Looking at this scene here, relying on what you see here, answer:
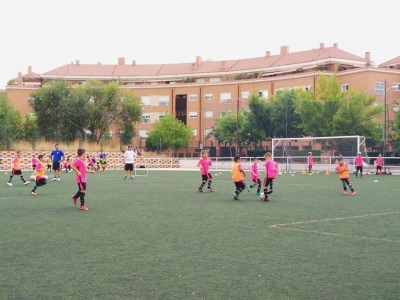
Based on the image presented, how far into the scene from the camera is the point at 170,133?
76.1 meters

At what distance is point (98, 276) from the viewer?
22.2ft

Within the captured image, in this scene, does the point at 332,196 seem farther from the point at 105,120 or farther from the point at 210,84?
the point at 210,84

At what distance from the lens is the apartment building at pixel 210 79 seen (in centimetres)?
6788

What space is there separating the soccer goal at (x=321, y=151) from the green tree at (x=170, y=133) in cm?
3113

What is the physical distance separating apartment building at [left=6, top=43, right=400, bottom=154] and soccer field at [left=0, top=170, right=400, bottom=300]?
49.7 m

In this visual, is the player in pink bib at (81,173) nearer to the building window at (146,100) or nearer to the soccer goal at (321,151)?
the soccer goal at (321,151)

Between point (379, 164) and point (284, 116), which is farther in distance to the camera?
point (284, 116)

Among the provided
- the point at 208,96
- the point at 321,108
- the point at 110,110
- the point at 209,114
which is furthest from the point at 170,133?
the point at 321,108

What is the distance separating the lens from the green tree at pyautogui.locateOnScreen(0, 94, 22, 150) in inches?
1943

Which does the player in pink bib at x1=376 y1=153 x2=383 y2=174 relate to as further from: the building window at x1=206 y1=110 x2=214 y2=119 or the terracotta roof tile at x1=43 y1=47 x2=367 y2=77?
the building window at x1=206 y1=110 x2=214 y2=119

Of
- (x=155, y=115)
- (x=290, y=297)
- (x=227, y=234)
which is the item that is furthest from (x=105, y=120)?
(x=290, y=297)

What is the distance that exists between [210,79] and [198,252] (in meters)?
74.5

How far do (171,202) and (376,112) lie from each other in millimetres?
42901

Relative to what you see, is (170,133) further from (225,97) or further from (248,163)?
(248,163)
